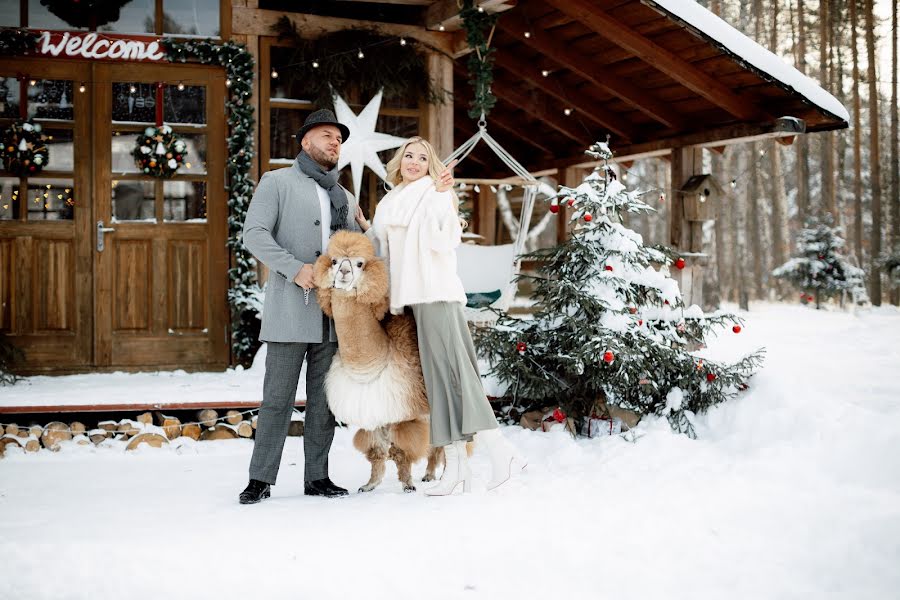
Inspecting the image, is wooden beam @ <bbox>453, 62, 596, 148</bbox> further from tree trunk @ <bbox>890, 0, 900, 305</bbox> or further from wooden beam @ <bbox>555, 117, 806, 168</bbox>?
tree trunk @ <bbox>890, 0, 900, 305</bbox>

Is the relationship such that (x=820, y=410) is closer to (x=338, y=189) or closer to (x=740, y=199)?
(x=338, y=189)

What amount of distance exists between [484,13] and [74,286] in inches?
159

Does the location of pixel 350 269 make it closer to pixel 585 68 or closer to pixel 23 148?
pixel 23 148

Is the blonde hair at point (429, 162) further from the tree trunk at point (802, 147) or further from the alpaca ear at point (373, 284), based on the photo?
the tree trunk at point (802, 147)

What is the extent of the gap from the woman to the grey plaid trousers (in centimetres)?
51

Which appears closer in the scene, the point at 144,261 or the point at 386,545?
the point at 386,545

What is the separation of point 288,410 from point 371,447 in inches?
17.4

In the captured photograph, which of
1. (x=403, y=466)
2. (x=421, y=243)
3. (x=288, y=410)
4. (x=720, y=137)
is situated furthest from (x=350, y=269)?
(x=720, y=137)

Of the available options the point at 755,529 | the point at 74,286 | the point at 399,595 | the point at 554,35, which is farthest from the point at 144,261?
the point at 755,529

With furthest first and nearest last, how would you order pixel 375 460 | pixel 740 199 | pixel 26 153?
pixel 740 199
pixel 26 153
pixel 375 460

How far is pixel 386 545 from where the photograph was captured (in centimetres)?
300

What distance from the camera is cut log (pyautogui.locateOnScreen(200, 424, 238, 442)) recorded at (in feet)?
17.3

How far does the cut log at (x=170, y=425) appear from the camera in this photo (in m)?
5.14

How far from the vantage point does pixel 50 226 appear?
252 inches
